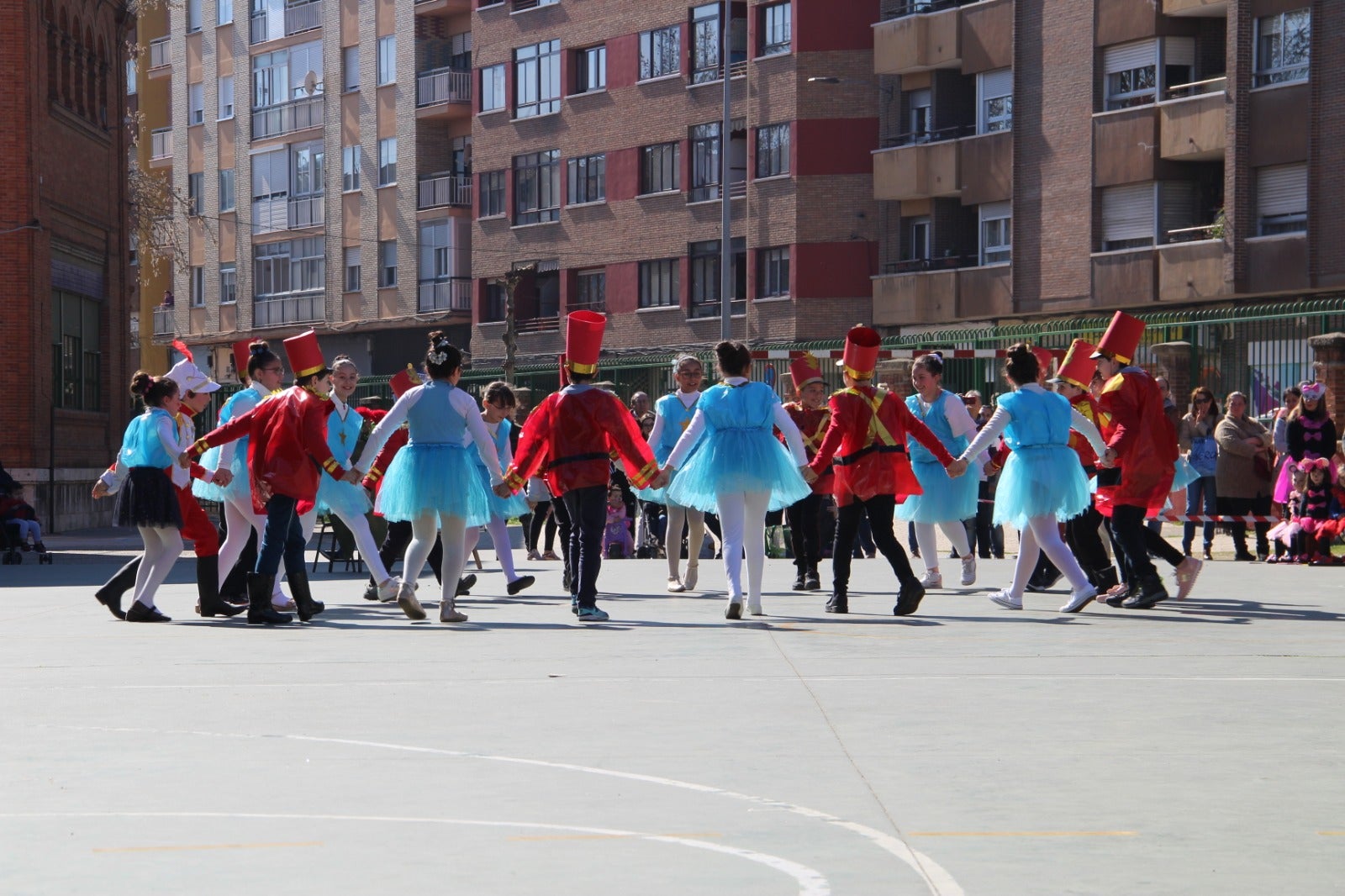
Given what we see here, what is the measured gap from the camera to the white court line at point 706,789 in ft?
20.5

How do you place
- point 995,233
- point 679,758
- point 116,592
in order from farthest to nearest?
point 995,233 < point 116,592 < point 679,758

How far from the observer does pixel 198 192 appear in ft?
259

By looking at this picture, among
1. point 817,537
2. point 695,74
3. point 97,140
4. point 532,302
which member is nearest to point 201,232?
point 532,302

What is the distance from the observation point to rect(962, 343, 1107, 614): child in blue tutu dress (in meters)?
16.1

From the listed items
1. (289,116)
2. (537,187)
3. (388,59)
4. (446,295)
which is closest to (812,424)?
(537,187)

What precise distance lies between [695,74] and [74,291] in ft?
77.0

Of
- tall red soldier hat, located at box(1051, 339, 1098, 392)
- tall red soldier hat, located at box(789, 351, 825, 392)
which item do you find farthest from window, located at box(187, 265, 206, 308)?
tall red soldier hat, located at box(1051, 339, 1098, 392)

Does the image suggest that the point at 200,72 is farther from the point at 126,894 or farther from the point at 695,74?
the point at 126,894

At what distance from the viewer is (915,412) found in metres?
19.9

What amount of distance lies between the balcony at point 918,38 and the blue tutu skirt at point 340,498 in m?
36.7

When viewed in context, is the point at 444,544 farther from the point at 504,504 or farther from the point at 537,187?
the point at 537,187

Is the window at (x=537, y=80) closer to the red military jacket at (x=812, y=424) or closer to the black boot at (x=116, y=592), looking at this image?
the red military jacket at (x=812, y=424)

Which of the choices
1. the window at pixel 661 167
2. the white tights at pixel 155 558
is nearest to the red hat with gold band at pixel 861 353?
the white tights at pixel 155 558

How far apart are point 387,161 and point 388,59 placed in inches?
126
